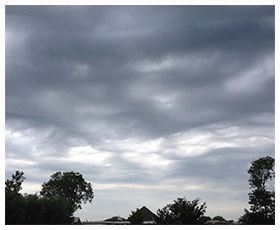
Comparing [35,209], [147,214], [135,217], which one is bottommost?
[147,214]

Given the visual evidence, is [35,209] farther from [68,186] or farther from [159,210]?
[68,186]

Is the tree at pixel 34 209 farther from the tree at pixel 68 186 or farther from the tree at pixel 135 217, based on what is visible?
the tree at pixel 68 186

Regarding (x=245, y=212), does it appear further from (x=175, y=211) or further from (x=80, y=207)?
(x=80, y=207)

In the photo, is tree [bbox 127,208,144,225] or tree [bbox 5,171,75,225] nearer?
tree [bbox 5,171,75,225]

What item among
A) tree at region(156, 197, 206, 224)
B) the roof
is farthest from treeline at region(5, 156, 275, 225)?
the roof

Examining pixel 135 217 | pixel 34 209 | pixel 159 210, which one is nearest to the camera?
pixel 34 209

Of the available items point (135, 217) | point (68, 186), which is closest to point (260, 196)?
point (135, 217)

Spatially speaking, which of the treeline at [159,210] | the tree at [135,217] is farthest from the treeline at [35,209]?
the tree at [135,217]

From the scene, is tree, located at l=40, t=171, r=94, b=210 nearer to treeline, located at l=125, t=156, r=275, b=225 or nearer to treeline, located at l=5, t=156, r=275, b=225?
treeline, located at l=5, t=156, r=275, b=225

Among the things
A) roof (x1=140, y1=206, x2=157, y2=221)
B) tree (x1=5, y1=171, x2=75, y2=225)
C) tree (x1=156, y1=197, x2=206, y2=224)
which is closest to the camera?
tree (x1=5, y1=171, x2=75, y2=225)

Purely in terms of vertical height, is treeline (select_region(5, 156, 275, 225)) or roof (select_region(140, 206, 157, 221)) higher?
treeline (select_region(5, 156, 275, 225))

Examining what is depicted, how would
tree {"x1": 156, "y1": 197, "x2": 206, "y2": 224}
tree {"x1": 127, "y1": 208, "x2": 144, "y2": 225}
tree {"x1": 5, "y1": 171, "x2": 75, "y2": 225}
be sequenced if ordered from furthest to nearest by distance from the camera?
tree {"x1": 127, "y1": 208, "x2": 144, "y2": 225} → tree {"x1": 156, "y1": 197, "x2": 206, "y2": 224} → tree {"x1": 5, "y1": 171, "x2": 75, "y2": 225}
